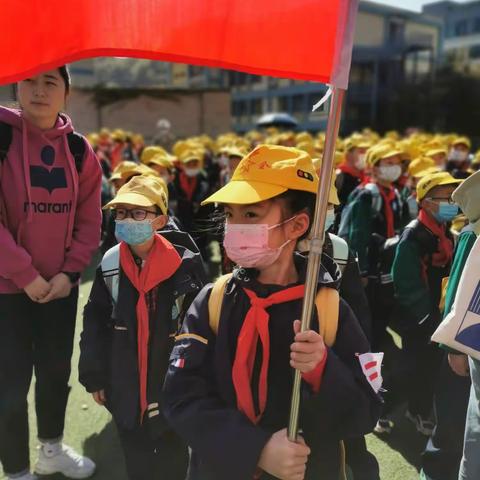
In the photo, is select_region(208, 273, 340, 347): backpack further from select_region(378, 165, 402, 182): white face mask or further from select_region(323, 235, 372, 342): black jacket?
select_region(378, 165, 402, 182): white face mask

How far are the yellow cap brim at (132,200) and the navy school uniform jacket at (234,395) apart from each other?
1.07 m

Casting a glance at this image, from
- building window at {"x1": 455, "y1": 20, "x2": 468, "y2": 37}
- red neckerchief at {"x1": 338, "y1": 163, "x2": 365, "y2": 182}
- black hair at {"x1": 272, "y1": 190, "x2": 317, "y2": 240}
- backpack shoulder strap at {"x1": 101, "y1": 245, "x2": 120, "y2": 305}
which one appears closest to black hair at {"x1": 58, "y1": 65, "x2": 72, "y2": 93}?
backpack shoulder strap at {"x1": 101, "y1": 245, "x2": 120, "y2": 305}

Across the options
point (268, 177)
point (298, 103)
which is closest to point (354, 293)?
point (268, 177)

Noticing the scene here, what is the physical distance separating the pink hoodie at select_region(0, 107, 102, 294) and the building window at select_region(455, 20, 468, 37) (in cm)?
5358

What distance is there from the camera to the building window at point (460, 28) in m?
48.5

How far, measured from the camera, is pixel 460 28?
160 ft

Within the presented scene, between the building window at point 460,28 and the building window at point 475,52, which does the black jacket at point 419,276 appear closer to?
the building window at point 475,52

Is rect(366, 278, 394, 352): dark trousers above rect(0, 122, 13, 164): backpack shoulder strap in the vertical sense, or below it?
below

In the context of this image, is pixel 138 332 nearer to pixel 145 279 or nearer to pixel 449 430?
pixel 145 279

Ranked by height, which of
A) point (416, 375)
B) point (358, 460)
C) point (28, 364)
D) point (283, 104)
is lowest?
point (416, 375)

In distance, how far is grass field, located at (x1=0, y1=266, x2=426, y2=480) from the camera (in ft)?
10.7

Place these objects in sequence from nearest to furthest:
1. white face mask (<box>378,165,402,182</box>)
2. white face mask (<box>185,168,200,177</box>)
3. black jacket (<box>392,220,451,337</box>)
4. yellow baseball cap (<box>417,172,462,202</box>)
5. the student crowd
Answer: the student crowd → black jacket (<box>392,220,451,337</box>) → yellow baseball cap (<box>417,172,462,202</box>) → white face mask (<box>378,165,402,182</box>) → white face mask (<box>185,168,200,177</box>)

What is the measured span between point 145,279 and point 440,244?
202 cm

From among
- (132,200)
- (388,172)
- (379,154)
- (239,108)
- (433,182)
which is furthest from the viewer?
(239,108)
